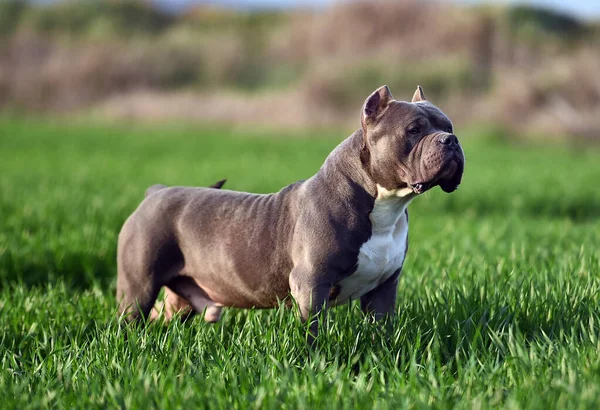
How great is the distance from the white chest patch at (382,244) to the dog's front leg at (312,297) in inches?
5.7

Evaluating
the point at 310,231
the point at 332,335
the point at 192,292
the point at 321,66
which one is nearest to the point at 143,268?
the point at 192,292

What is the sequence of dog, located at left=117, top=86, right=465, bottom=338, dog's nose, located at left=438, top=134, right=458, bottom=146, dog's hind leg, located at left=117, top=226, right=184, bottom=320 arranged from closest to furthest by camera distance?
dog's nose, located at left=438, top=134, right=458, bottom=146
dog, located at left=117, top=86, right=465, bottom=338
dog's hind leg, located at left=117, top=226, right=184, bottom=320

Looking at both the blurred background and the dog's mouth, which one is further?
the blurred background

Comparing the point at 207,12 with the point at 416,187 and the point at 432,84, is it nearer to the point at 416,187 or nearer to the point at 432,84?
the point at 432,84

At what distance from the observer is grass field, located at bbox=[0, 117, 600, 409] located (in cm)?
281

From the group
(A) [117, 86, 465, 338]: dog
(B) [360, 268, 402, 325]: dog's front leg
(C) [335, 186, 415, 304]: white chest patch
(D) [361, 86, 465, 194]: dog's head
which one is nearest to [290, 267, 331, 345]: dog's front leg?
(A) [117, 86, 465, 338]: dog

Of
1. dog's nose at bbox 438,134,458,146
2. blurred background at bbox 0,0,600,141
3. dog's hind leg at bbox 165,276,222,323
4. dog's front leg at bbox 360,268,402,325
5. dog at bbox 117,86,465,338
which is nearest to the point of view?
dog's nose at bbox 438,134,458,146

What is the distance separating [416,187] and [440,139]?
0.24 metres

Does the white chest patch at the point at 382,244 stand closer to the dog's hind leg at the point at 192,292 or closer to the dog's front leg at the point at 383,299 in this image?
the dog's front leg at the point at 383,299

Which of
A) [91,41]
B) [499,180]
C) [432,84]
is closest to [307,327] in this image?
[499,180]

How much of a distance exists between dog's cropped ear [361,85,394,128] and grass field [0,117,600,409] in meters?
0.99

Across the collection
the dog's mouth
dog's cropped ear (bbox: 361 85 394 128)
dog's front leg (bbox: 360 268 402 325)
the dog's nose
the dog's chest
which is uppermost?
dog's cropped ear (bbox: 361 85 394 128)

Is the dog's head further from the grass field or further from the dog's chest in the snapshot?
the grass field

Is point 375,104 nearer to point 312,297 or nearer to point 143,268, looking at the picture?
point 312,297
